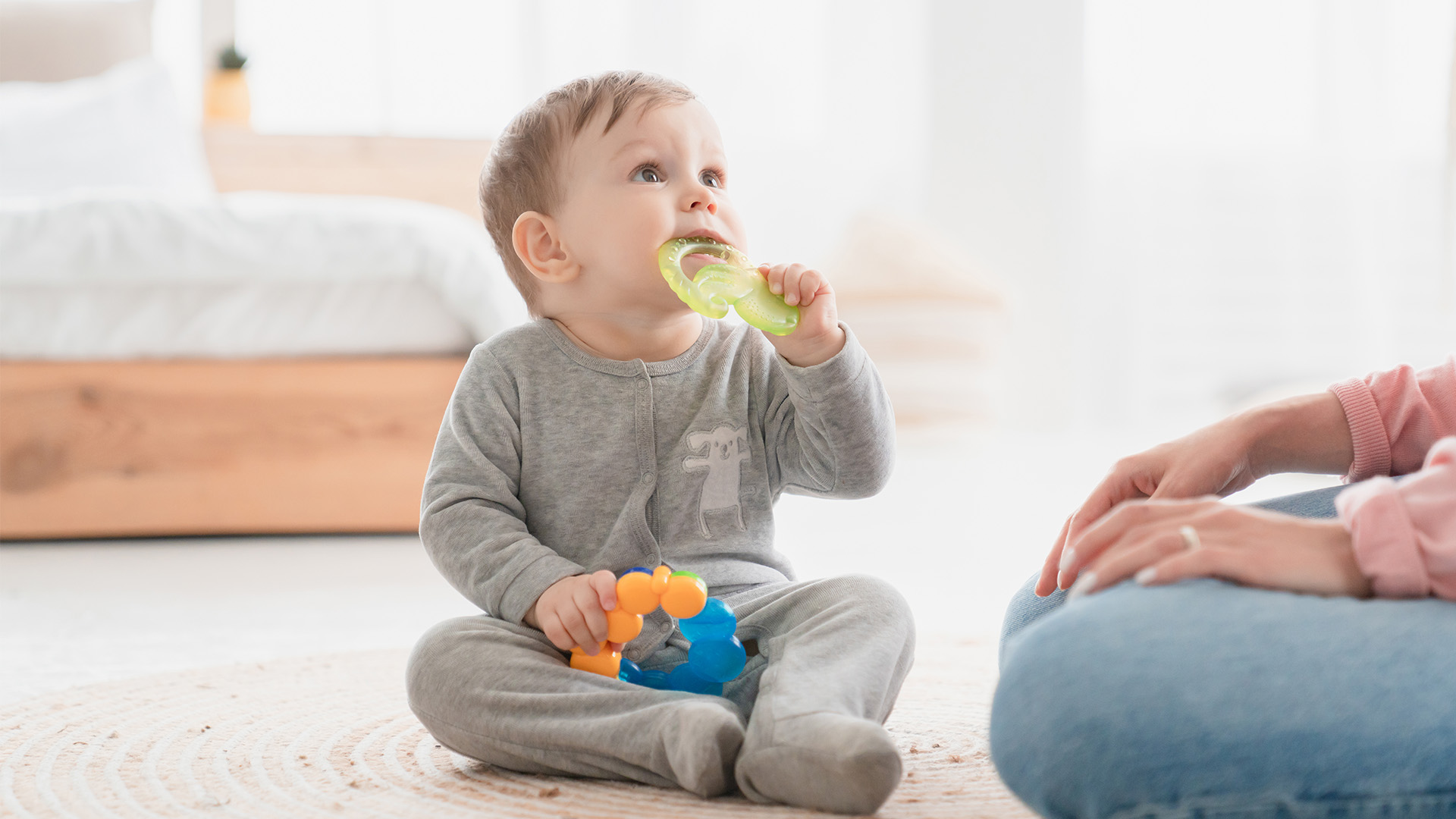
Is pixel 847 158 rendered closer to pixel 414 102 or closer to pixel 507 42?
pixel 507 42

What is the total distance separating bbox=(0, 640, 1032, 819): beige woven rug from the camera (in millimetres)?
722

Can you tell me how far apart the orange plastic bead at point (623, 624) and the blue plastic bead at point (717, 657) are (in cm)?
5

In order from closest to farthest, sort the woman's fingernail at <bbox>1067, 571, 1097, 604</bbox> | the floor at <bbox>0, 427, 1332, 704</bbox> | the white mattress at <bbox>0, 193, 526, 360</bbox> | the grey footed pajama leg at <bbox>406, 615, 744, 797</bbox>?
the woman's fingernail at <bbox>1067, 571, 1097, 604</bbox>
the grey footed pajama leg at <bbox>406, 615, 744, 797</bbox>
the floor at <bbox>0, 427, 1332, 704</bbox>
the white mattress at <bbox>0, 193, 526, 360</bbox>

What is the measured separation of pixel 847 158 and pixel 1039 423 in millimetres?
1003

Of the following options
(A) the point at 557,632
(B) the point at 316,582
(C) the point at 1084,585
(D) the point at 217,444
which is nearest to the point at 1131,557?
(C) the point at 1084,585

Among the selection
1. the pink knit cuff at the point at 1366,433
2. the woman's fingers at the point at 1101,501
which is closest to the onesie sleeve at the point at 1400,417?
the pink knit cuff at the point at 1366,433

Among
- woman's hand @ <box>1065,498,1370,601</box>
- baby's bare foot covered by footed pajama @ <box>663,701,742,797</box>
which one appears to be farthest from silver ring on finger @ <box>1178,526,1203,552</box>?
baby's bare foot covered by footed pajama @ <box>663,701,742,797</box>

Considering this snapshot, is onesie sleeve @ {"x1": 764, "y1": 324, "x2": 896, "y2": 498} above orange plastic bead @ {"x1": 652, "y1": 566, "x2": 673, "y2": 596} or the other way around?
above

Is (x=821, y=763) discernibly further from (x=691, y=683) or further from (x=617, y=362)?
(x=617, y=362)

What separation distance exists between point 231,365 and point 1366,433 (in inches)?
65.8

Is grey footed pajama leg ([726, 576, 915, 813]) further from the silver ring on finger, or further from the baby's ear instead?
the baby's ear

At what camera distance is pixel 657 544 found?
0.90 meters

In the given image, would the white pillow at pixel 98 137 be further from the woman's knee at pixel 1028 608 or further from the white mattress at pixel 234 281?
the woman's knee at pixel 1028 608

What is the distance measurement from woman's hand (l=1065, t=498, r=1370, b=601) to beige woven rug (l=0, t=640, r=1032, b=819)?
0.19 metres
